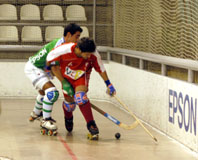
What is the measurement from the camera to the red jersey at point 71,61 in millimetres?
6363

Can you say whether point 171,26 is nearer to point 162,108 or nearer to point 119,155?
point 162,108

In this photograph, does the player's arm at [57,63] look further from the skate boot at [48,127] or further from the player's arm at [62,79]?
the skate boot at [48,127]

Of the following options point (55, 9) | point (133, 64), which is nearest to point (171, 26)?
point (133, 64)

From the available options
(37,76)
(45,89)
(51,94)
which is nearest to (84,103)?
(51,94)

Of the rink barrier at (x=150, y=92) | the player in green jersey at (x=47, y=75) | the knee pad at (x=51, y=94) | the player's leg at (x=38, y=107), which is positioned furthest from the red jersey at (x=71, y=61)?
the rink barrier at (x=150, y=92)

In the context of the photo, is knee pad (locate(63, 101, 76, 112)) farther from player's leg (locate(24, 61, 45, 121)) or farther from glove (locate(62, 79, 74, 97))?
player's leg (locate(24, 61, 45, 121))

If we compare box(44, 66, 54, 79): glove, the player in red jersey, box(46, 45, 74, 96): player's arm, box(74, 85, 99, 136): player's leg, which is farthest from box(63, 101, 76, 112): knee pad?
box(44, 66, 54, 79): glove

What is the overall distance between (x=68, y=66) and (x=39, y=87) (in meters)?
0.62

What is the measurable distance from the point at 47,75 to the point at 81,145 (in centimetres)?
134

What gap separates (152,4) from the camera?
760 cm

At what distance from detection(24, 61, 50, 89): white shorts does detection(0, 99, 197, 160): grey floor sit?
666 millimetres

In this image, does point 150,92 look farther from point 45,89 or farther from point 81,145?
point 81,145

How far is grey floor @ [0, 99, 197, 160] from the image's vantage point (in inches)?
215

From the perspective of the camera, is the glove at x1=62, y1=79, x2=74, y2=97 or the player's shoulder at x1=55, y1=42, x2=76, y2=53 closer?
the player's shoulder at x1=55, y1=42, x2=76, y2=53
